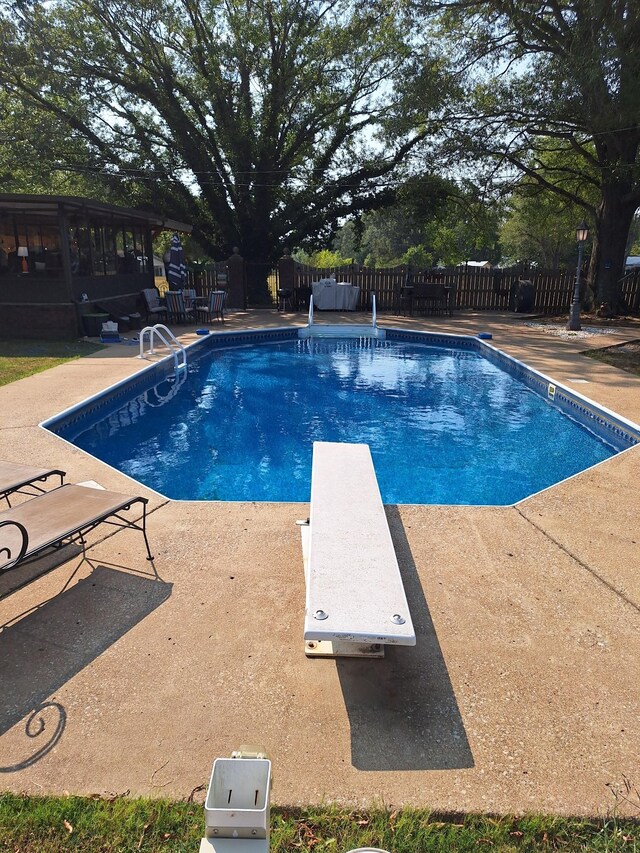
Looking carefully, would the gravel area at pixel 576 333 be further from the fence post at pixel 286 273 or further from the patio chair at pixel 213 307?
the patio chair at pixel 213 307

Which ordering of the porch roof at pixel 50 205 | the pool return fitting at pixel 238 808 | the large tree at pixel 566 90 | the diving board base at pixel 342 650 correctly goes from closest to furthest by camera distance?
the pool return fitting at pixel 238 808, the diving board base at pixel 342 650, the porch roof at pixel 50 205, the large tree at pixel 566 90

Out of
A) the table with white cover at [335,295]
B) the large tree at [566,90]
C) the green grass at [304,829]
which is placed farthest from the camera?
the table with white cover at [335,295]

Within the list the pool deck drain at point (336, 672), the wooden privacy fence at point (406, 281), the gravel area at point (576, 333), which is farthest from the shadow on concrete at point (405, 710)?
the wooden privacy fence at point (406, 281)

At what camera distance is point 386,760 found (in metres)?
2.20

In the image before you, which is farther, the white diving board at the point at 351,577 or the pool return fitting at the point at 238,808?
the white diving board at the point at 351,577

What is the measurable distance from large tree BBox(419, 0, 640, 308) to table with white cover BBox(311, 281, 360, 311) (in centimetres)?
575

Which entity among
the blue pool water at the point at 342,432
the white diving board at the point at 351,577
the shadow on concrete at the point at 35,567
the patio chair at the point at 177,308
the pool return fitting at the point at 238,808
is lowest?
the blue pool water at the point at 342,432

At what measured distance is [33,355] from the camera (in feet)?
36.4

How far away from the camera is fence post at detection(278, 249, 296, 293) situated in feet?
66.4

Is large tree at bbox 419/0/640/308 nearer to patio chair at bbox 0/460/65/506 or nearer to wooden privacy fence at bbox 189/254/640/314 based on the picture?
wooden privacy fence at bbox 189/254/640/314

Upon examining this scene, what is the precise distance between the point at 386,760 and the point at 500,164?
1954 centimetres

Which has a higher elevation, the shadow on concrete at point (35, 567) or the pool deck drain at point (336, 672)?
the shadow on concrete at point (35, 567)

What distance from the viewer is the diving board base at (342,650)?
2672 millimetres

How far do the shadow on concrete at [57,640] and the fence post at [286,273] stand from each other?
18.0m
